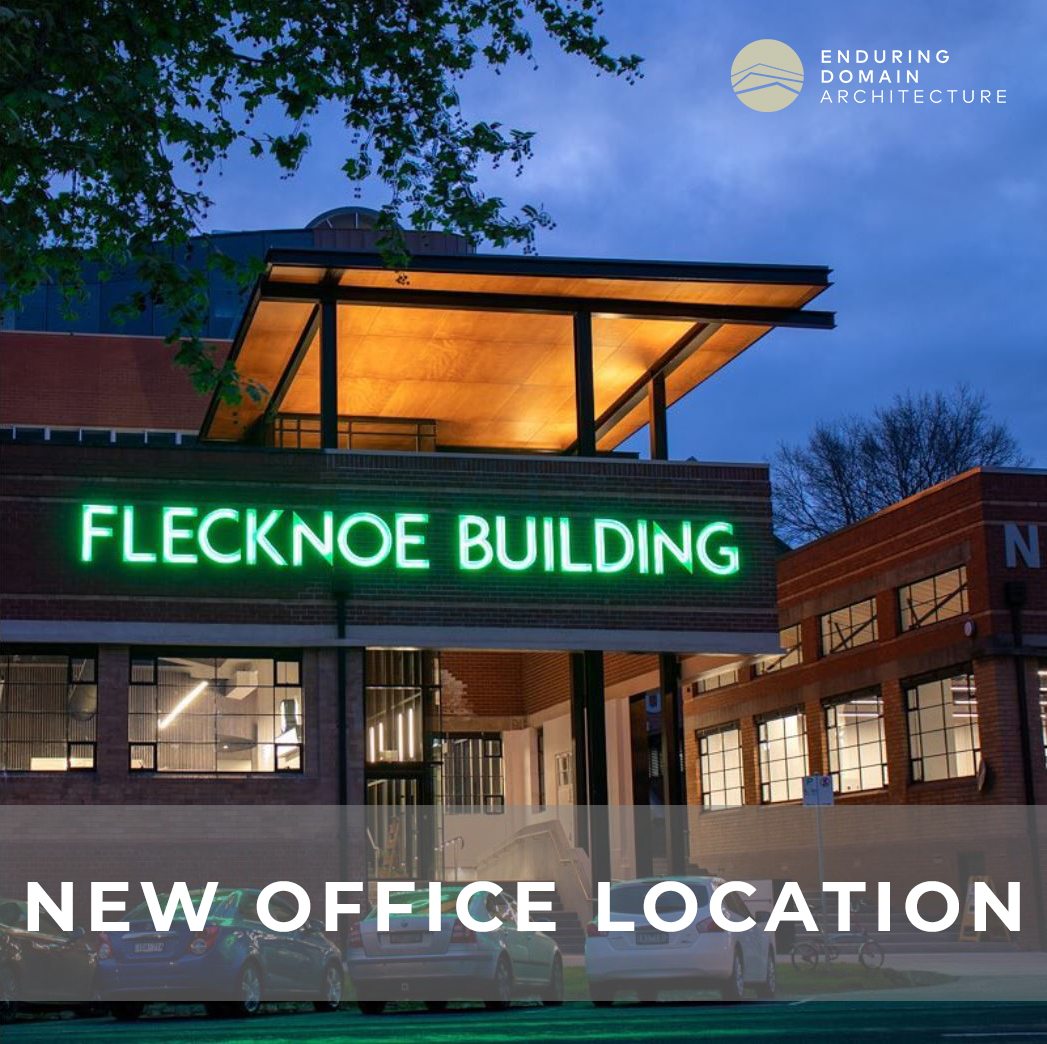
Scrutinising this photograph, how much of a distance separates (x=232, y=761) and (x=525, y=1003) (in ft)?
28.1

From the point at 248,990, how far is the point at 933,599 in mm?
23496

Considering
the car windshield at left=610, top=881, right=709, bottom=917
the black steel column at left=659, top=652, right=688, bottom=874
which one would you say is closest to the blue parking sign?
the black steel column at left=659, top=652, right=688, bottom=874

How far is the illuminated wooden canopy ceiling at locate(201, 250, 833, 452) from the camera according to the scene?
30.8 metres

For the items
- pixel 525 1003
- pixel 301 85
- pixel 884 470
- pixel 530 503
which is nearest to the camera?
pixel 301 85

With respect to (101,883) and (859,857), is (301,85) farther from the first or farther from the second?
(859,857)

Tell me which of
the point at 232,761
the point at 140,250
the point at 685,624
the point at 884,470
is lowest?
the point at 232,761

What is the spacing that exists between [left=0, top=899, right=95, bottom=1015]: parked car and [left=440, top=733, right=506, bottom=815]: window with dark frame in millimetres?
20493

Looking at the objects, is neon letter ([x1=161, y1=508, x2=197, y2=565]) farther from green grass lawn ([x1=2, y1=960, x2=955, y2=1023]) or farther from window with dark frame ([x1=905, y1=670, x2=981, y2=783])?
window with dark frame ([x1=905, y1=670, x2=981, y2=783])

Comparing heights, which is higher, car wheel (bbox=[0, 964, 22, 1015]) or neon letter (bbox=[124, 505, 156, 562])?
neon letter (bbox=[124, 505, 156, 562])

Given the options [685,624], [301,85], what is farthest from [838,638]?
[301,85]

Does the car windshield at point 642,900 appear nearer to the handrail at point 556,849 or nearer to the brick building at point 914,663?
the handrail at point 556,849

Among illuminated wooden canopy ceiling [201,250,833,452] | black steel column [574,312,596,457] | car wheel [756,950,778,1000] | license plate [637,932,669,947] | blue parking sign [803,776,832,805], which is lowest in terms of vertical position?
car wheel [756,950,778,1000]

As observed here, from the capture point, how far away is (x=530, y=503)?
31.3 metres

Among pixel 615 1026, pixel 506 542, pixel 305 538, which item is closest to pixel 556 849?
pixel 506 542
